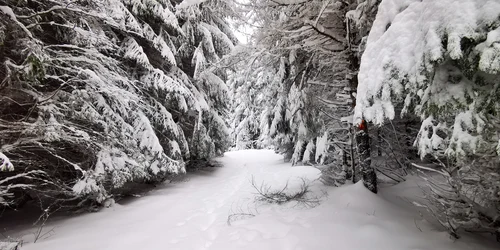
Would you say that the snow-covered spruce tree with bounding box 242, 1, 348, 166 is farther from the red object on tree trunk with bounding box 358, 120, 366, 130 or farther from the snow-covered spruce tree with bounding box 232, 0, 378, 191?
the red object on tree trunk with bounding box 358, 120, 366, 130

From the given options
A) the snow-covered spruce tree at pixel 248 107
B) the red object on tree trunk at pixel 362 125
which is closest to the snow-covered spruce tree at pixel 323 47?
the red object on tree trunk at pixel 362 125

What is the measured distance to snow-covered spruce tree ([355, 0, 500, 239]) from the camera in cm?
191

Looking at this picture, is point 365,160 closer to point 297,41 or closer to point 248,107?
point 297,41

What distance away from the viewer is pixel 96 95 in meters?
5.59

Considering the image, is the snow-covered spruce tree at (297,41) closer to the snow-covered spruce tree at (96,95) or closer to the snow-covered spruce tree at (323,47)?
the snow-covered spruce tree at (323,47)

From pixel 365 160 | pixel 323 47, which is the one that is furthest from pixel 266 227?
pixel 323 47

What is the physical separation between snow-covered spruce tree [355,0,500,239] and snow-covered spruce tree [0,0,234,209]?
2.27 m

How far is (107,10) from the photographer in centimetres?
571

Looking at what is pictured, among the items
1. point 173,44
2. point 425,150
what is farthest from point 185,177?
point 425,150

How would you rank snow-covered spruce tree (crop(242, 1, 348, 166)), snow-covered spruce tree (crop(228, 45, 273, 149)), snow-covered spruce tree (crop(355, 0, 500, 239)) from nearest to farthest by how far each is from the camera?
snow-covered spruce tree (crop(355, 0, 500, 239))
snow-covered spruce tree (crop(242, 1, 348, 166))
snow-covered spruce tree (crop(228, 45, 273, 149))

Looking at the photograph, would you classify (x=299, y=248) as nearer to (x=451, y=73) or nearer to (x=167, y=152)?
(x=451, y=73)

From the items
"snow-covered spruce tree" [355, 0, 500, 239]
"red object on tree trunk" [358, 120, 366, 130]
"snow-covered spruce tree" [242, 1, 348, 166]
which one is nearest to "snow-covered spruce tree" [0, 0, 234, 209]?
"snow-covered spruce tree" [242, 1, 348, 166]

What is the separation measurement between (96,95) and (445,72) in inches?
234

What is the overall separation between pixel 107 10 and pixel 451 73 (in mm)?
6279
